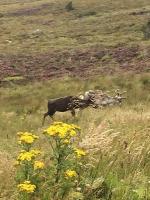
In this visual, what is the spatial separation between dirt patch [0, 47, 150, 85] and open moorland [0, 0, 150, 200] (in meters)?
0.08

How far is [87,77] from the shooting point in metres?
35.5

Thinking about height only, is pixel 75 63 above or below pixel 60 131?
below

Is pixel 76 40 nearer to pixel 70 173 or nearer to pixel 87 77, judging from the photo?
pixel 87 77

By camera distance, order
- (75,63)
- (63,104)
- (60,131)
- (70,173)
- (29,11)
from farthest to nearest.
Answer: (29,11) → (75,63) → (63,104) → (60,131) → (70,173)

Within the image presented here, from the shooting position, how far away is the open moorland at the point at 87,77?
24.3 feet

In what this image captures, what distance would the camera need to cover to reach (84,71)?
3909cm

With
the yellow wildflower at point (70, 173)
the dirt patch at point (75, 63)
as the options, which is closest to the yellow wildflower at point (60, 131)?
the yellow wildflower at point (70, 173)

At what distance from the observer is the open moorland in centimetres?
741

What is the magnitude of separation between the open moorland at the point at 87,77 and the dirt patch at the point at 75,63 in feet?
0.26

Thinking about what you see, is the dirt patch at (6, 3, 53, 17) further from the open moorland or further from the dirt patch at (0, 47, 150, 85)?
the dirt patch at (0, 47, 150, 85)

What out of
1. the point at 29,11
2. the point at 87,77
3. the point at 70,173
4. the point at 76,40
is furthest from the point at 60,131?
the point at 29,11

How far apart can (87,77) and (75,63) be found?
8.08 meters

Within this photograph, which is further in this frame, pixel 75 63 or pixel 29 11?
pixel 29 11

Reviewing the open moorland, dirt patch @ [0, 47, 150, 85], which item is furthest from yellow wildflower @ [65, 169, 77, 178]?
dirt patch @ [0, 47, 150, 85]
